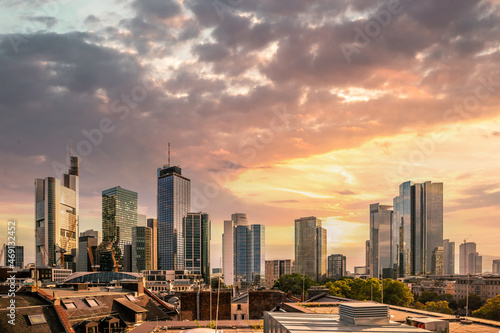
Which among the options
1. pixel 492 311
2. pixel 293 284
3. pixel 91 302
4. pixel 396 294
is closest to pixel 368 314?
pixel 91 302

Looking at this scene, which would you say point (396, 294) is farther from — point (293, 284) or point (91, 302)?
point (91, 302)

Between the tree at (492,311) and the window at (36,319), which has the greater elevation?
the window at (36,319)

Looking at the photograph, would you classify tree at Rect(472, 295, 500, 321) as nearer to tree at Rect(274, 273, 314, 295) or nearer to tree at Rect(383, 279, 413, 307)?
tree at Rect(383, 279, 413, 307)

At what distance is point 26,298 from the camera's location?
3353 centimetres

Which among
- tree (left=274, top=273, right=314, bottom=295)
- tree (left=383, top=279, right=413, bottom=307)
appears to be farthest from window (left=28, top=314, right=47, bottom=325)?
tree (left=274, top=273, right=314, bottom=295)

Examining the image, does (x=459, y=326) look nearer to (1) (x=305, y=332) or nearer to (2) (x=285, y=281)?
(1) (x=305, y=332)

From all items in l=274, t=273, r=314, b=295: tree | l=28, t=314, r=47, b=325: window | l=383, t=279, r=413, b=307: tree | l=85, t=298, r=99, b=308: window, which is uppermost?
l=28, t=314, r=47, b=325: window

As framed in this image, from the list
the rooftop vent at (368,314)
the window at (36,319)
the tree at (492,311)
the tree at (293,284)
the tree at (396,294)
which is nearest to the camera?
the rooftop vent at (368,314)

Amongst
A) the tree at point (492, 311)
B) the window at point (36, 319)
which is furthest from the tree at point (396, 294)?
the window at point (36, 319)

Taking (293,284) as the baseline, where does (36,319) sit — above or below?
above

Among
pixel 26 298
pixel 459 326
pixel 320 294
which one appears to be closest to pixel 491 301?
pixel 320 294

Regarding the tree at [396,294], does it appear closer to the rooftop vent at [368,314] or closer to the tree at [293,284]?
the tree at [293,284]

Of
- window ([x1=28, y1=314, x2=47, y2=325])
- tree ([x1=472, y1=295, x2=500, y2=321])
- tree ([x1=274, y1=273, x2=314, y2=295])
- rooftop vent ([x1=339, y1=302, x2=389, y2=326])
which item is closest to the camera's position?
rooftop vent ([x1=339, y1=302, x2=389, y2=326])

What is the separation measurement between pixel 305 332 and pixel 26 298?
25.9 metres
